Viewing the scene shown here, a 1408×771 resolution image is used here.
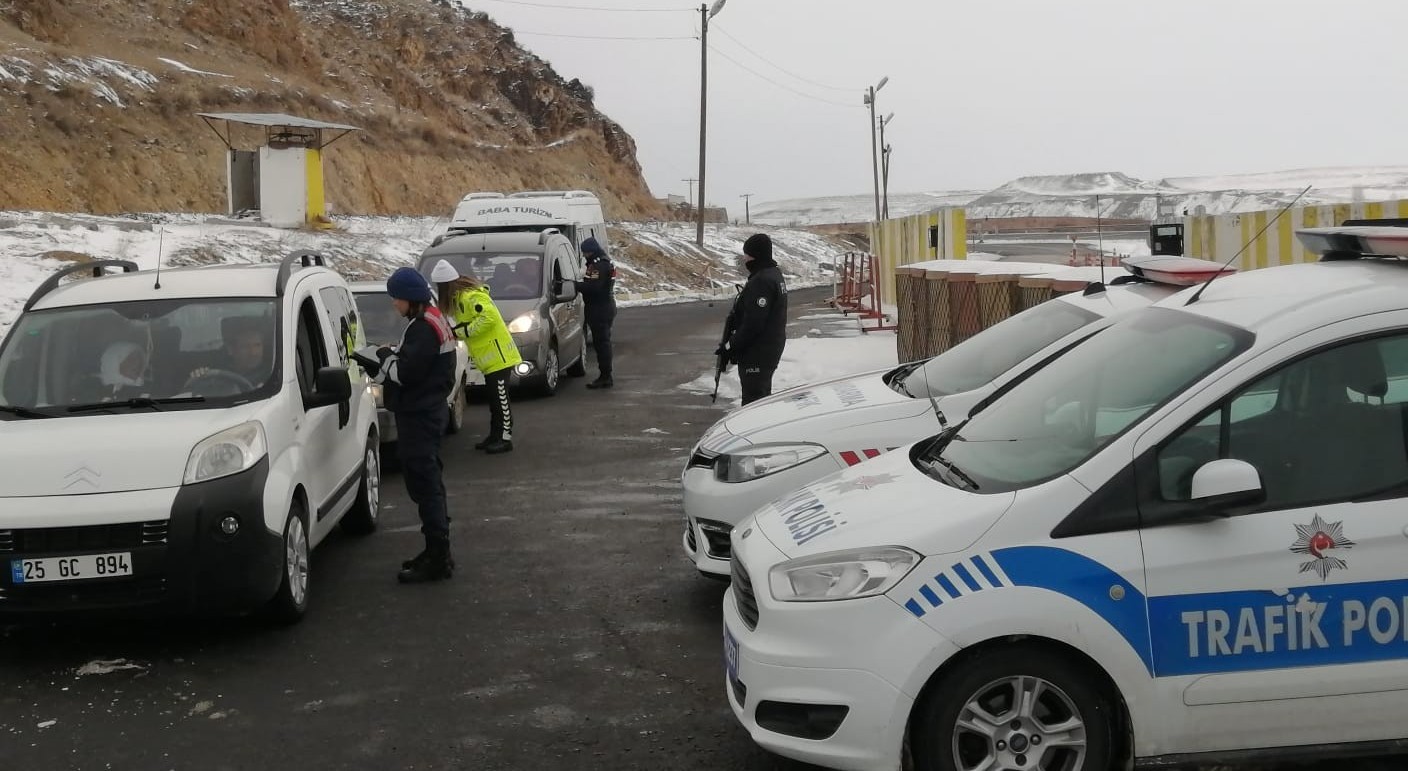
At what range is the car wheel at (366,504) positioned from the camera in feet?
27.7

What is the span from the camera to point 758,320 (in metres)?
9.60

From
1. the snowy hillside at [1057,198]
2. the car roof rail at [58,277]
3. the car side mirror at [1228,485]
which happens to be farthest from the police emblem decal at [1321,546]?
the snowy hillside at [1057,198]

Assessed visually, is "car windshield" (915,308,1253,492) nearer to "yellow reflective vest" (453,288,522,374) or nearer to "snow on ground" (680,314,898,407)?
"yellow reflective vest" (453,288,522,374)

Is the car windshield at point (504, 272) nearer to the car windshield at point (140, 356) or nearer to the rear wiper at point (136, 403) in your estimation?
the car windshield at point (140, 356)

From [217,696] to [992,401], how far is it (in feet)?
11.1

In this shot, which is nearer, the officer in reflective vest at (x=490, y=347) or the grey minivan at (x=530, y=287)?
the officer in reflective vest at (x=490, y=347)

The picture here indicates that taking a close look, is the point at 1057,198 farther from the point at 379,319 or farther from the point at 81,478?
the point at 81,478

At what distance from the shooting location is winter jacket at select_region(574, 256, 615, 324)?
1623cm

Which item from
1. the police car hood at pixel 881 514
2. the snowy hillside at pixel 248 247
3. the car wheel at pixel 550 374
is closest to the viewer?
the police car hood at pixel 881 514

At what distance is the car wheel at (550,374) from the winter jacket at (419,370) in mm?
7862

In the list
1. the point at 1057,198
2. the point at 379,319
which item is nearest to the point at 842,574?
the point at 379,319

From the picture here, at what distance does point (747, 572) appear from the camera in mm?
4422

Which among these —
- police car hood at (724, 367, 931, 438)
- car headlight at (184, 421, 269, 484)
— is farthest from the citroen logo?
police car hood at (724, 367, 931, 438)

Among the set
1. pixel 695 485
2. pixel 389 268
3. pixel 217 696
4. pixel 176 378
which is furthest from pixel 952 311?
pixel 389 268
